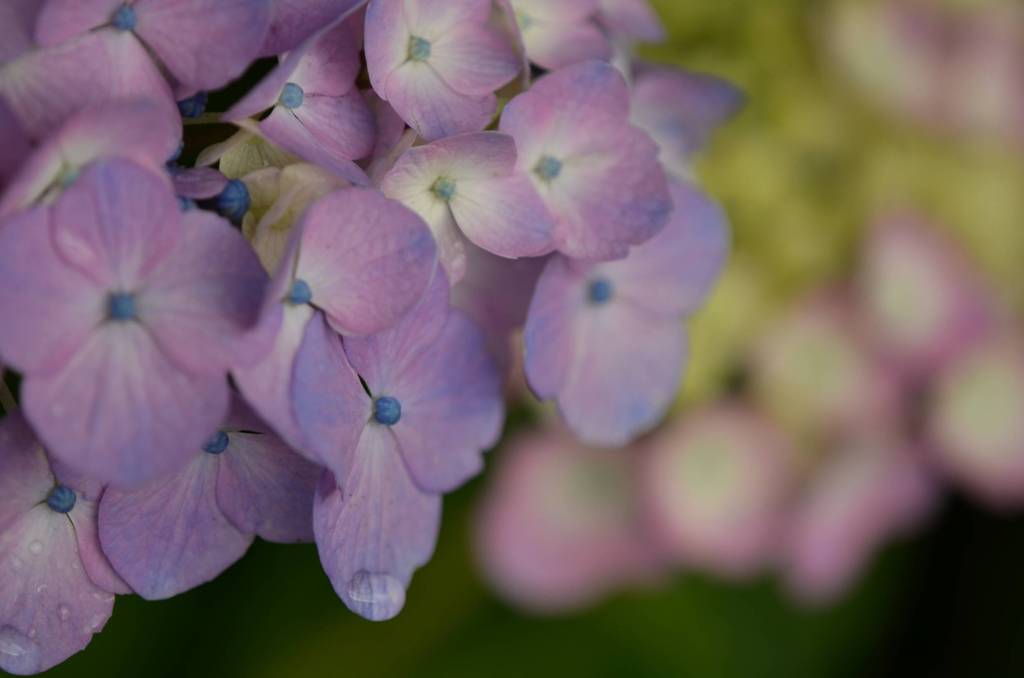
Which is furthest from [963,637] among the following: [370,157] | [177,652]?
[370,157]

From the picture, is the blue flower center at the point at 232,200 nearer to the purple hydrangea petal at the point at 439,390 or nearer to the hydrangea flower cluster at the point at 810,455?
the purple hydrangea petal at the point at 439,390

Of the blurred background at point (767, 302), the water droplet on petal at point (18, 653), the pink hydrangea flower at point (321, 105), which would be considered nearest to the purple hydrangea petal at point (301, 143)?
the pink hydrangea flower at point (321, 105)

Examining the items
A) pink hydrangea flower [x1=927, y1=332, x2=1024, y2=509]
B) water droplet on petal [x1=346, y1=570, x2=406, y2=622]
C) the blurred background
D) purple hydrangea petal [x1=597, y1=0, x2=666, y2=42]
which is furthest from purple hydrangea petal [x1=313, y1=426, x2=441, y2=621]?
pink hydrangea flower [x1=927, y1=332, x2=1024, y2=509]

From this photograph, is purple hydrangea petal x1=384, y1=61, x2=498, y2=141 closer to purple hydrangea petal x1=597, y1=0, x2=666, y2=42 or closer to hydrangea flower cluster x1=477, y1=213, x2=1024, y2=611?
purple hydrangea petal x1=597, y1=0, x2=666, y2=42

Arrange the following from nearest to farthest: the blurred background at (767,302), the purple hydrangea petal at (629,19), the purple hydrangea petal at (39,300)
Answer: the purple hydrangea petal at (39,300), the purple hydrangea petal at (629,19), the blurred background at (767,302)

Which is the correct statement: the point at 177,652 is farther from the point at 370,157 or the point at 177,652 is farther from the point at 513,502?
the point at 370,157

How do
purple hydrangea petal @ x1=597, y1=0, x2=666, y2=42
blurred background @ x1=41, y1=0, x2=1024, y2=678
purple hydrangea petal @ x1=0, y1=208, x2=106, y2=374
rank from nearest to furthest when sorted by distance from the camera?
purple hydrangea petal @ x1=0, y1=208, x2=106, y2=374, purple hydrangea petal @ x1=597, y1=0, x2=666, y2=42, blurred background @ x1=41, y1=0, x2=1024, y2=678

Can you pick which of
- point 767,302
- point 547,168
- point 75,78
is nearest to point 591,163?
point 547,168
